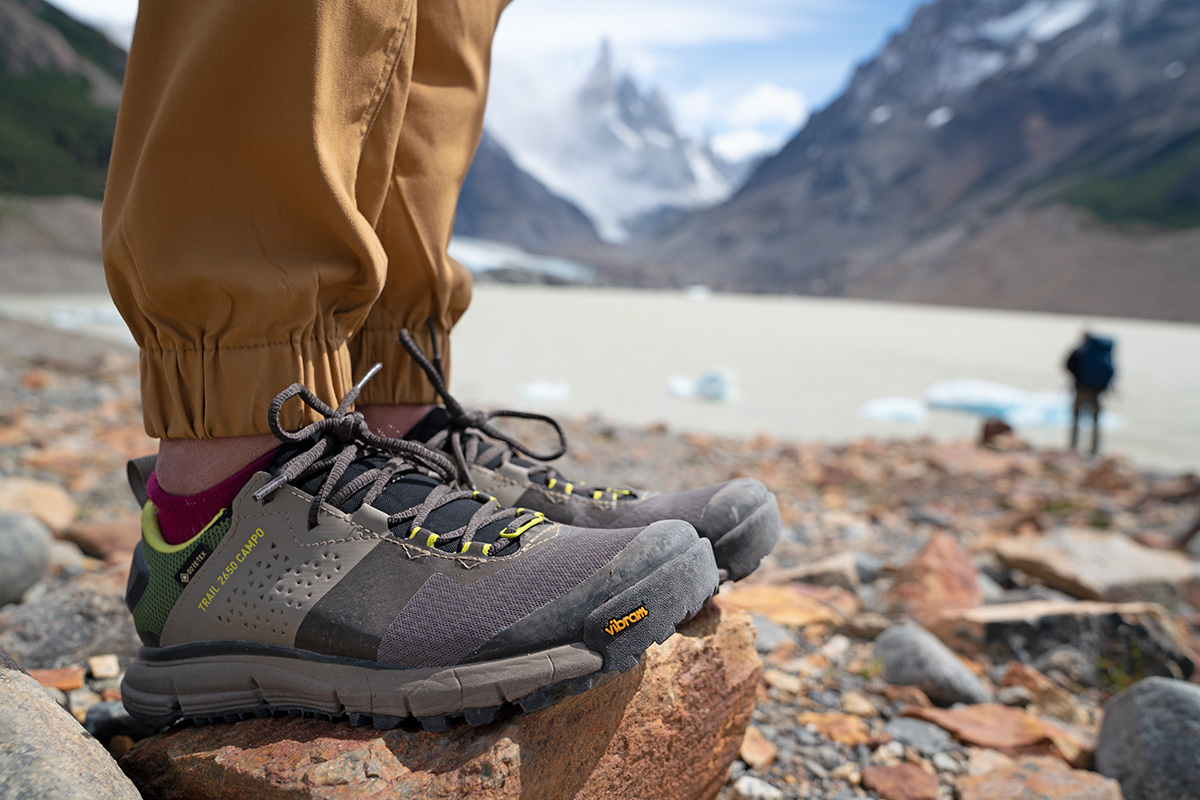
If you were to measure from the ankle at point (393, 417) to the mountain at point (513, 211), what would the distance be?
406 ft

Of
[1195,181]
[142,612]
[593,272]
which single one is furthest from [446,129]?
[593,272]

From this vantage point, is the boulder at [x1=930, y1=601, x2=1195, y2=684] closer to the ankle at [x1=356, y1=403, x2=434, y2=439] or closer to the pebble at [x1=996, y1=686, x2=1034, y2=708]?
the pebble at [x1=996, y1=686, x2=1034, y2=708]

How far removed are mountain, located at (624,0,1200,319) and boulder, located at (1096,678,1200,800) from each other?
4274 centimetres

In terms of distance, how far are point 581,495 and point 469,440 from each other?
0.24 m

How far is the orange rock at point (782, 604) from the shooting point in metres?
2.14

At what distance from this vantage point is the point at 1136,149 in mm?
60562

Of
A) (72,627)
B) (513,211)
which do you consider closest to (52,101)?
(72,627)

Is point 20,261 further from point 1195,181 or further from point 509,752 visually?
point 1195,181

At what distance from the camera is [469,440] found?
1.46m

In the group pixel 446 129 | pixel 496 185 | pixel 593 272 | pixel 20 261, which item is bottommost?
pixel 446 129

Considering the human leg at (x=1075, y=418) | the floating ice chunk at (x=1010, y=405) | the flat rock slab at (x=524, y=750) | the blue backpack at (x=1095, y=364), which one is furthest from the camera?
the floating ice chunk at (x=1010, y=405)

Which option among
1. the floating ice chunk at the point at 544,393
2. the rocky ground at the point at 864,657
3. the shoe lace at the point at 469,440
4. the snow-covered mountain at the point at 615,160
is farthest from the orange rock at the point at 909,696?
the snow-covered mountain at the point at 615,160

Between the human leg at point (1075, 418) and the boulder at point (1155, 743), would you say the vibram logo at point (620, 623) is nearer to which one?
the boulder at point (1155, 743)

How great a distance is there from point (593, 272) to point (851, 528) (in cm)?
8084
